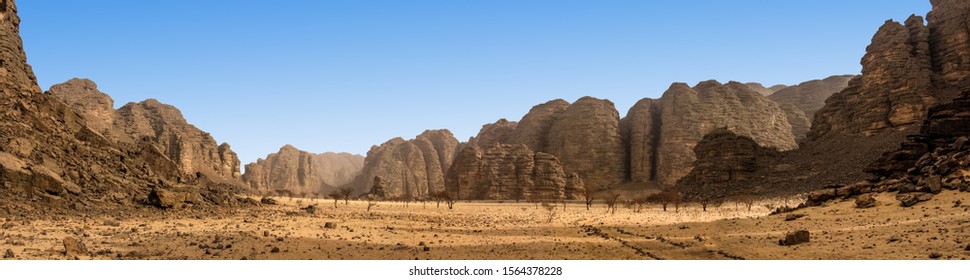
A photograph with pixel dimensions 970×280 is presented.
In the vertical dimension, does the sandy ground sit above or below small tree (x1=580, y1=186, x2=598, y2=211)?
below

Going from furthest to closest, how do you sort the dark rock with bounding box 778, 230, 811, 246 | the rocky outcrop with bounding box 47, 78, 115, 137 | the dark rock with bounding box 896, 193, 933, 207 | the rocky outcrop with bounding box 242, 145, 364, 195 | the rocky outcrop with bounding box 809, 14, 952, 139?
the rocky outcrop with bounding box 242, 145, 364, 195, the rocky outcrop with bounding box 47, 78, 115, 137, the rocky outcrop with bounding box 809, 14, 952, 139, the dark rock with bounding box 896, 193, 933, 207, the dark rock with bounding box 778, 230, 811, 246

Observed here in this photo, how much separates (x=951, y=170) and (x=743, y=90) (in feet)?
314

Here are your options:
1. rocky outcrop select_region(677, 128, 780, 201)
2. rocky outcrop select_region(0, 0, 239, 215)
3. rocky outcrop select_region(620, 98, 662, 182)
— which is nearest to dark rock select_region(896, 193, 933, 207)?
rocky outcrop select_region(0, 0, 239, 215)

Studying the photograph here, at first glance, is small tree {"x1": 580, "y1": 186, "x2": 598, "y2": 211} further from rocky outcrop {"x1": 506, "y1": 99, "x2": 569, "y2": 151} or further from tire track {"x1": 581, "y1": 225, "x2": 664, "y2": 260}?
tire track {"x1": 581, "y1": 225, "x2": 664, "y2": 260}

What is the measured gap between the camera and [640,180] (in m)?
106

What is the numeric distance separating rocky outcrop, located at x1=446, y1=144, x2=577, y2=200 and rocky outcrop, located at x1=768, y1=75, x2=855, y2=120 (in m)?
82.1

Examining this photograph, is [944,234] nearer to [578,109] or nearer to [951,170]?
[951,170]

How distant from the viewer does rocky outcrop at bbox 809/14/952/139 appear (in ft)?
195

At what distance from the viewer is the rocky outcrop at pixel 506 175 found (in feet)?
276

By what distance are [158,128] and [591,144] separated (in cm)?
7597

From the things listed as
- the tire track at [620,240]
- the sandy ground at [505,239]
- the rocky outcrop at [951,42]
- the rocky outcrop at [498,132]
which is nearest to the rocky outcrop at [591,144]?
the rocky outcrop at [498,132]

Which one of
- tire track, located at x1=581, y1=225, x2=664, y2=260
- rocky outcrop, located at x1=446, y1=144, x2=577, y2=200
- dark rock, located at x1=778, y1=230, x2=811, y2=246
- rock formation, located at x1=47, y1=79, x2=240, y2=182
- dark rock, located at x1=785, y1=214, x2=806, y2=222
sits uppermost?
rock formation, located at x1=47, y1=79, x2=240, y2=182

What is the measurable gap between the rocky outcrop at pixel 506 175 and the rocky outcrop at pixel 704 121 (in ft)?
80.6

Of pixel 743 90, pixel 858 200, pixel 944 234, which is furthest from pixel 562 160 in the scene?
pixel 944 234
